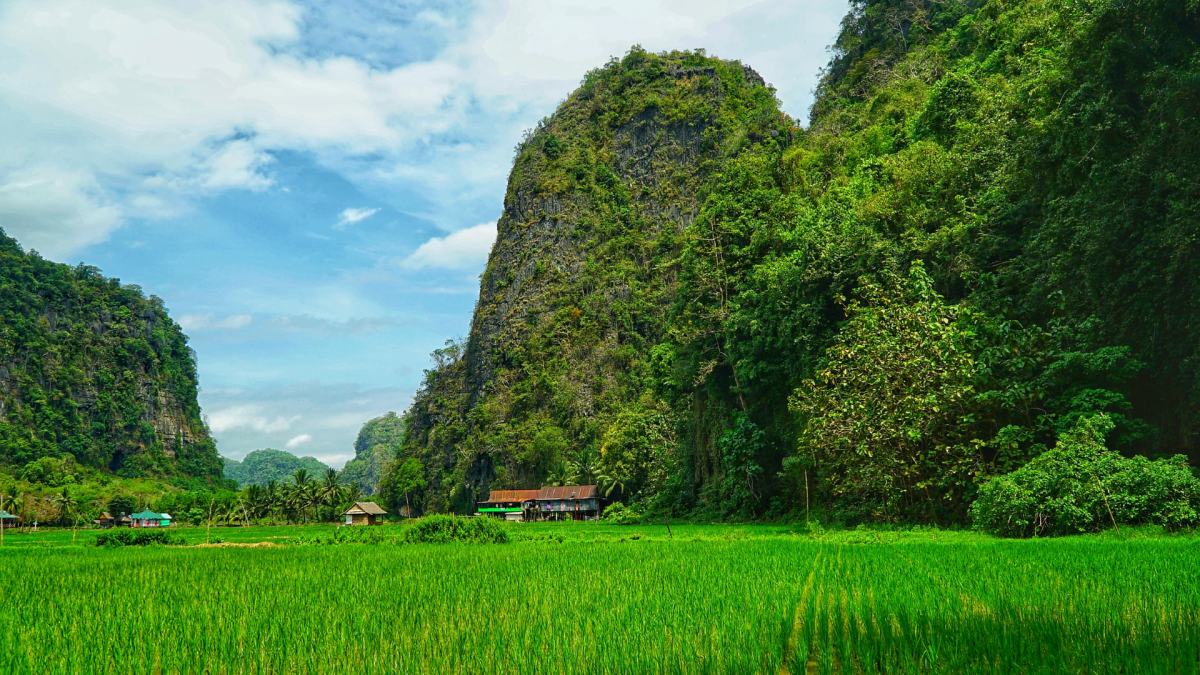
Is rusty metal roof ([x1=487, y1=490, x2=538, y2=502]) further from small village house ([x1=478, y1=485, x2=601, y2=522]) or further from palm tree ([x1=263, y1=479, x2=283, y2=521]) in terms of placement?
palm tree ([x1=263, y1=479, x2=283, y2=521])

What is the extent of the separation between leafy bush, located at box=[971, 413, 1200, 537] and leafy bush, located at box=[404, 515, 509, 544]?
11.2 metres

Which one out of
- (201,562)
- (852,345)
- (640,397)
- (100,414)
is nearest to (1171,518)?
(852,345)

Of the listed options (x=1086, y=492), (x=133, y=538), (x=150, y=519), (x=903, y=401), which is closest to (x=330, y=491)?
(x=150, y=519)

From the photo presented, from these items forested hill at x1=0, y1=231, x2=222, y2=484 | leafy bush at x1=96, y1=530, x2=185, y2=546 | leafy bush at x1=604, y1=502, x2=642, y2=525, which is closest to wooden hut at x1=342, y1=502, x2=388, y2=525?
leafy bush at x1=604, y1=502, x2=642, y2=525

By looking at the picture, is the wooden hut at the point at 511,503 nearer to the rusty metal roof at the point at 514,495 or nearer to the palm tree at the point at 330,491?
the rusty metal roof at the point at 514,495

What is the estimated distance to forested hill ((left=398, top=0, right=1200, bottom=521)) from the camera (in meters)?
11.7

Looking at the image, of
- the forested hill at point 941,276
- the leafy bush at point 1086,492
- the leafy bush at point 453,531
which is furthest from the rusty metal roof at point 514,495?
the leafy bush at point 1086,492

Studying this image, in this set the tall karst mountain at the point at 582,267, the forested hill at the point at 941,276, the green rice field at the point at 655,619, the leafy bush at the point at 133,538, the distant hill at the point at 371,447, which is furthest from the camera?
the distant hill at the point at 371,447

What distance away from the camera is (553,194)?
72.2m

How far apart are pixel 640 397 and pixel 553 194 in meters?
26.8

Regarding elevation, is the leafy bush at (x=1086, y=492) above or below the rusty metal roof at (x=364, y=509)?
above

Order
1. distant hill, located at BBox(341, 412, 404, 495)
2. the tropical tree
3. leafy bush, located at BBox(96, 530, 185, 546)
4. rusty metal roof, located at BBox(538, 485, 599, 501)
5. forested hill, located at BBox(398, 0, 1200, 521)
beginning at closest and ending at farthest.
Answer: forested hill, located at BBox(398, 0, 1200, 521) < the tropical tree < leafy bush, located at BBox(96, 530, 185, 546) < rusty metal roof, located at BBox(538, 485, 599, 501) < distant hill, located at BBox(341, 412, 404, 495)

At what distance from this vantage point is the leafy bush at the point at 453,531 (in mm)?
17672

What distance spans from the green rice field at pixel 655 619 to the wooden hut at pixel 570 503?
1741 inches
